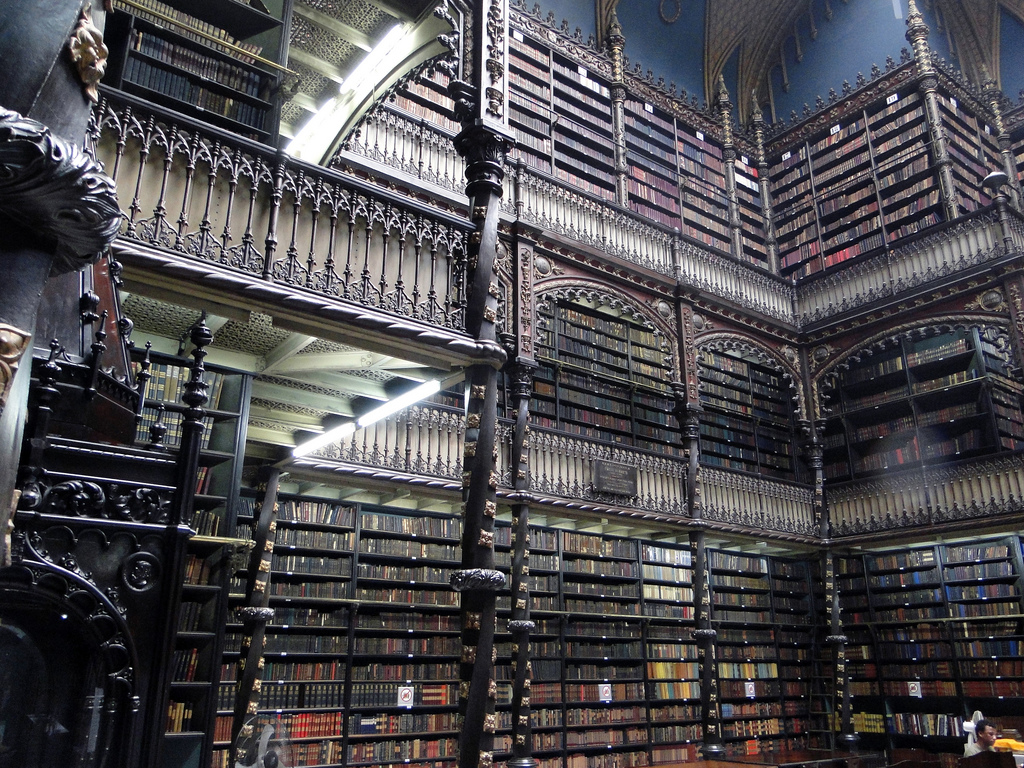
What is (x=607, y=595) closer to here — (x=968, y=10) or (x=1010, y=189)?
(x=1010, y=189)

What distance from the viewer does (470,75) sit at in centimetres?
399

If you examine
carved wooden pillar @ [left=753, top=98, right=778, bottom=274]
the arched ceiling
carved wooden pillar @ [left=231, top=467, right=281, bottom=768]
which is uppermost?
the arched ceiling

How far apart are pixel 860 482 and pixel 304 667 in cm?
653

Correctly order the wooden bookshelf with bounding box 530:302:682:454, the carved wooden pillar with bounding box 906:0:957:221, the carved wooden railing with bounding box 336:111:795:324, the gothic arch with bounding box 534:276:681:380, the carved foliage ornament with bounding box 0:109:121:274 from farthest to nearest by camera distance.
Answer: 1. the carved wooden pillar with bounding box 906:0:957:221
2. the wooden bookshelf with bounding box 530:302:682:454
3. the gothic arch with bounding box 534:276:681:380
4. the carved wooden railing with bounding box 336:111:795:324
5. the carved foliage ornament with bounding box 0:109:121:274

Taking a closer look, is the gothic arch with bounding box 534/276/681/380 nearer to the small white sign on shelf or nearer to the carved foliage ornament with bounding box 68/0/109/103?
the small white sign on shelf

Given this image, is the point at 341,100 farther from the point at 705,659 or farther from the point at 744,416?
the point at 744,416

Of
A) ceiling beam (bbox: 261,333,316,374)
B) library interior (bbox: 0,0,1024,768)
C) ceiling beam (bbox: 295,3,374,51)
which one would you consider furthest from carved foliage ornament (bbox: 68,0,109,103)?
ceiling beam (bbox: 295,3,374,51)

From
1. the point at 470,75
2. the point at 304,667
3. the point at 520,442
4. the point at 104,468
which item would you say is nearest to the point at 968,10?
the point at 520,442

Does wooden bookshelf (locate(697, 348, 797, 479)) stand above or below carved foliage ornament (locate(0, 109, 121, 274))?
above

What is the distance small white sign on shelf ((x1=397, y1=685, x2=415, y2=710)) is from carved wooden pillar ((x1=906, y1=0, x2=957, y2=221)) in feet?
25.6

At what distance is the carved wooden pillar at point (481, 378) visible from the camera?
130 inches

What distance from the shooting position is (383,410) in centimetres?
434

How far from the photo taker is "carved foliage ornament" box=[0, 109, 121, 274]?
2.94 feet

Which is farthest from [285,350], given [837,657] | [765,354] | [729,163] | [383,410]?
[729,163]
